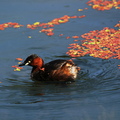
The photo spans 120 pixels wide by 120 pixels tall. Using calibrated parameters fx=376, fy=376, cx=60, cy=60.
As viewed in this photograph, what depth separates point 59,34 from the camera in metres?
12.0

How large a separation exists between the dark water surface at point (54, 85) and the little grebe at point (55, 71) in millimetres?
221

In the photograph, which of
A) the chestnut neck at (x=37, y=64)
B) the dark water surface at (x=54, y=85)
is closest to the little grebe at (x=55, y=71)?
the chestnut neck at (x=37, y=64)

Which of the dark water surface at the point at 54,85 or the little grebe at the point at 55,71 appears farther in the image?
the little grebe at the point at 55,71

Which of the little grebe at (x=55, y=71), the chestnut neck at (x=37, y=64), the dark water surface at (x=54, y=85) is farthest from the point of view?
the chestnut neck at (x=37, y=64)

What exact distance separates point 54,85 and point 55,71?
42 centimetres

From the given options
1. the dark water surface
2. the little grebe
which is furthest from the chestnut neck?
the dark water surface

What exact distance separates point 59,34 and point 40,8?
2.71 meters

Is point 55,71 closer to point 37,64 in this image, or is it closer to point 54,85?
point 54,85

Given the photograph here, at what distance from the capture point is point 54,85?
8.80 meters

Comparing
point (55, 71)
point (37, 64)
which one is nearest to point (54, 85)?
point (55, 71)

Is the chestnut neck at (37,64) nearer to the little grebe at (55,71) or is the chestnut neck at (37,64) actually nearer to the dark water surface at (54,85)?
the little grebe at (55,71)

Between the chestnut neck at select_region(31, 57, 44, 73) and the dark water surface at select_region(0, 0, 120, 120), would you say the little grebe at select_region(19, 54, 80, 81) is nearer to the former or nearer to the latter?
the chestnut neck at select_region(31, 57, 44, 73)

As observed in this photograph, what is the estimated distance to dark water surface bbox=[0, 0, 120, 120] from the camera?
7227 mm

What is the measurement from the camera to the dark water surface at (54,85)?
285 inches
